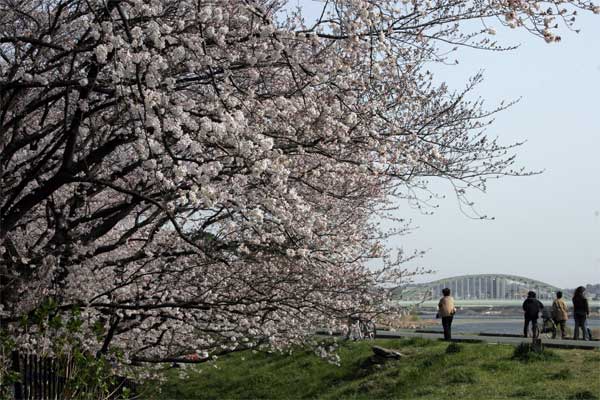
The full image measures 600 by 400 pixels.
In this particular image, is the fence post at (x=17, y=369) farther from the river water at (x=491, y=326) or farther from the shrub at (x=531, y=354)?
the river water at (x=491, y=326)

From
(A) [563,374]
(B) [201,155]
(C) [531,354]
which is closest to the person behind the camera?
(B) [201,155]

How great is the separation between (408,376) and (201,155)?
1037cm

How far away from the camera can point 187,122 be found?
725cm

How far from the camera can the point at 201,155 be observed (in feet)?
27.2

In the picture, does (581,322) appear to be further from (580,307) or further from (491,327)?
(491,327)

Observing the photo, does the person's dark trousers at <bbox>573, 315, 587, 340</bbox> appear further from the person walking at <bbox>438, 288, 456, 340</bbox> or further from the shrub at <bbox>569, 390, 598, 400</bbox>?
the shrub at <bbox>569, 390, 598, 400</bbox>

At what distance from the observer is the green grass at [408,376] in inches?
561

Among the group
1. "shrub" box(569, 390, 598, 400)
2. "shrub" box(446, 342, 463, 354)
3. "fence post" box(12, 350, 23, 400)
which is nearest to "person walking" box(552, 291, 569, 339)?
"shrub" box(446, 342, 463, 354)

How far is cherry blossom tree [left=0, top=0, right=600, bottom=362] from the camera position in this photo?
7570 millimetres

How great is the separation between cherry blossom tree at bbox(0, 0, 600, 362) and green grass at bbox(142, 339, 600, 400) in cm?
324

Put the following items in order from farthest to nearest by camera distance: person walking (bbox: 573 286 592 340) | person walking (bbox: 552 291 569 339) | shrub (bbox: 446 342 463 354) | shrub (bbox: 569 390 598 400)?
person walking (bbox: 552 291 569 339), person walking (bbox: 573 286 592 340), shrub (bbox: 446 342 463 354), shrub (bbox: 569 390 598 400)

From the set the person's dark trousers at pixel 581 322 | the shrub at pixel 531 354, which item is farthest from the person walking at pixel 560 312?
the shrub at pixel 531 354

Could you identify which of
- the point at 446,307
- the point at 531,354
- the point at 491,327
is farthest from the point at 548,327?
the point at 491,327

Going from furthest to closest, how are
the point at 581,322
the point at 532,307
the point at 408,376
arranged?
the point at 581,322 < the point at 532,307 < the point at 408,376
